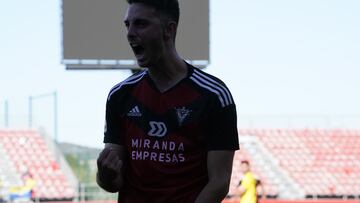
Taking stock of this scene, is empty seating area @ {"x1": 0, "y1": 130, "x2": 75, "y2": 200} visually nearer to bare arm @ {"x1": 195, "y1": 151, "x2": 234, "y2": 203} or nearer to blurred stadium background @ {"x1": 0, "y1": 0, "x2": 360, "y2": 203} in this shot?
blurred stadium background @ {"x1": 0, "y1": 0, "x2": 360, "y2": 203}

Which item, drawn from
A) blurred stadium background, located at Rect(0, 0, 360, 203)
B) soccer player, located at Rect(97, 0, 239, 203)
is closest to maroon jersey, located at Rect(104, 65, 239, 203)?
soccer player, located at Rect(97, 0, 239, 203)

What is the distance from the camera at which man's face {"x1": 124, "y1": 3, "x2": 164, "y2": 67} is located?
292cm

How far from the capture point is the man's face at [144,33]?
292 cm

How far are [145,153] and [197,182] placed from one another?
22cm

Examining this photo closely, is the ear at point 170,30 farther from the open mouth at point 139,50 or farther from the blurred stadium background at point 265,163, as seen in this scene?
the blurred stadium background at point 265,163

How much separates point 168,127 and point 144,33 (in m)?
0.35

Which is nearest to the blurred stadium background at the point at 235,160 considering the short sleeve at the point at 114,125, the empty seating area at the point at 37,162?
the empty seating area at the point at 37,162

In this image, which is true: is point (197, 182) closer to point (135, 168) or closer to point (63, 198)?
point (135, 168)

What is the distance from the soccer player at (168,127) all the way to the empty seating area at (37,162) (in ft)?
74.4

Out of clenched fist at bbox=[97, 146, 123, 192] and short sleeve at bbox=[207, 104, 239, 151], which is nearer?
clenched fist at bbox=[97, 146, 123, 192]

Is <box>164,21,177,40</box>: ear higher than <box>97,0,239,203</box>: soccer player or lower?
higher

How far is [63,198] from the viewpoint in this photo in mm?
25547

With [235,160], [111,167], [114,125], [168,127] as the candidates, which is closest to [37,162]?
[235,160]

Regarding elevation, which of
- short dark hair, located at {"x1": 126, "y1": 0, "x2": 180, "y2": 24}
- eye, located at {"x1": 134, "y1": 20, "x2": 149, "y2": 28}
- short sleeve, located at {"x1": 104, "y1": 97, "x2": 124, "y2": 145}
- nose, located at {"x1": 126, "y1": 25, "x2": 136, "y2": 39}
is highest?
short dark hair, located at {"x1": 126, "y1": 0, "x2": 180, "y2": 24}
